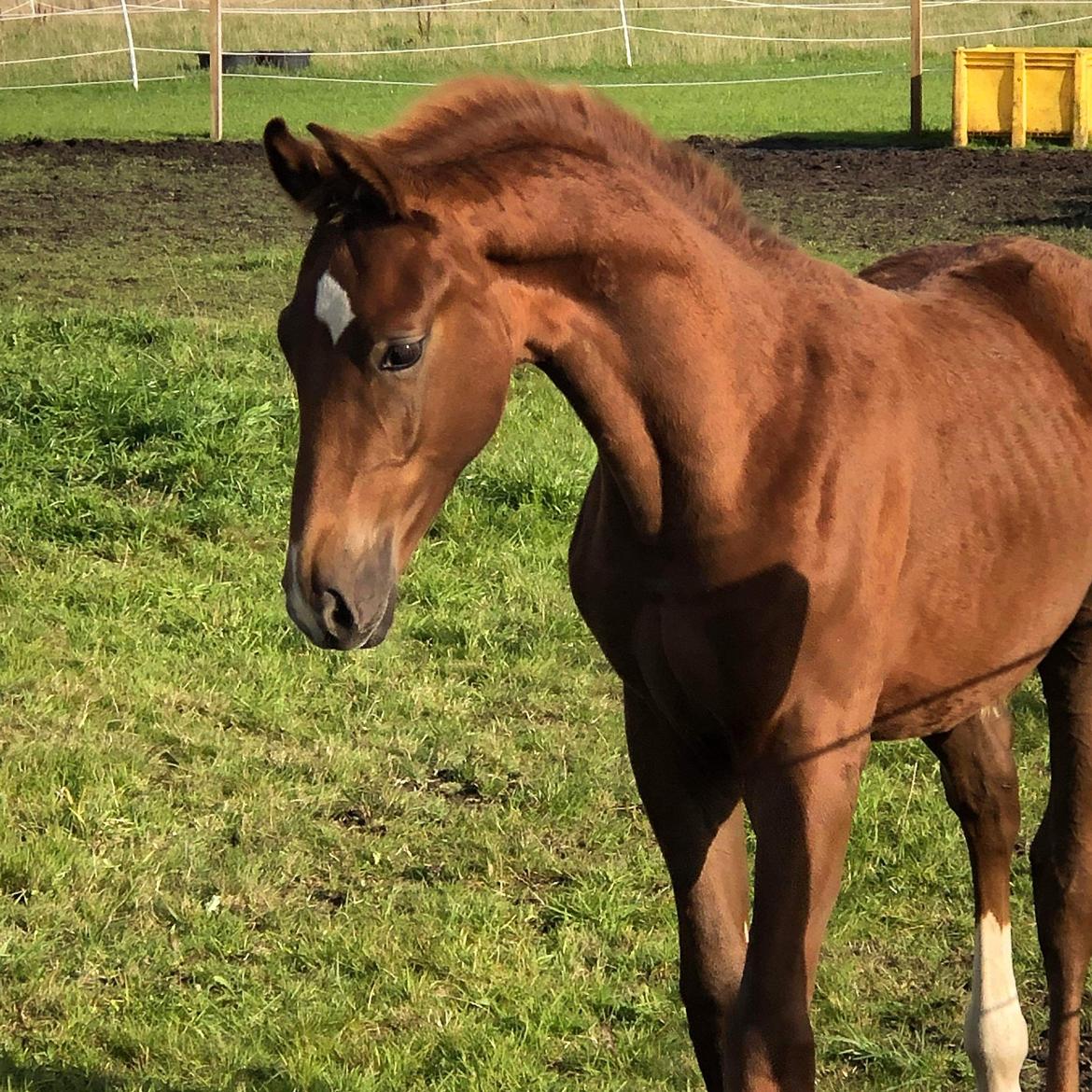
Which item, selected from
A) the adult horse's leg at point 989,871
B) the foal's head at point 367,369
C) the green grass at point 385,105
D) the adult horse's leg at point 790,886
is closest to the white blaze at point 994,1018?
the adult horse's leg at point 989,871

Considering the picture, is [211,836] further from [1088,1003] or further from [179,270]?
[179,270]

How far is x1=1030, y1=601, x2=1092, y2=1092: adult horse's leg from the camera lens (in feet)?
11.5

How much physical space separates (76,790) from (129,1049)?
4.02 feet

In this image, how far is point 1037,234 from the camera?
1208cm

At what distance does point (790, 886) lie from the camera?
271cm

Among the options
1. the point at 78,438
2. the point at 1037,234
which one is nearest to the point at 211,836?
the point at 78,438

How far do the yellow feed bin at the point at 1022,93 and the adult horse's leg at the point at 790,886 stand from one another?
1573cm

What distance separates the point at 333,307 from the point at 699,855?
128 cm

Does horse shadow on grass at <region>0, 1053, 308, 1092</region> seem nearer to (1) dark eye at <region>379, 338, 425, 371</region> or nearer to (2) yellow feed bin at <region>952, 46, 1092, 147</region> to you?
(1) dark eye at <region>379, 338, 425, 371</region>

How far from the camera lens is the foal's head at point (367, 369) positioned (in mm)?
2348

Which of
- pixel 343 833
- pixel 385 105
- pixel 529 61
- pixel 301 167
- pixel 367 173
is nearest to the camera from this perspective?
pixel 367 173

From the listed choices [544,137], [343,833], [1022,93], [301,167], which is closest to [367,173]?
[301,167]

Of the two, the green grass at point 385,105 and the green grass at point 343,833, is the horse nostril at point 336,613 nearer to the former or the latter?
the green grass at point 343,833

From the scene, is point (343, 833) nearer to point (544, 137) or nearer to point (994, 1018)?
point (994, 1018)
